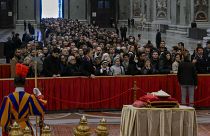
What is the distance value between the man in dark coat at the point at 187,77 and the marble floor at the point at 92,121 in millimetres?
728

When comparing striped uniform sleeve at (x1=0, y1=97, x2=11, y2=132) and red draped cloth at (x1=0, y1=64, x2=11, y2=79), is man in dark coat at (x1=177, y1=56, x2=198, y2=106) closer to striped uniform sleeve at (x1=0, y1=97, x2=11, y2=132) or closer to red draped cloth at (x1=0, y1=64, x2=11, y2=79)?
red draped cloth at (x1=0, y1=64, x2=11, y2=79)

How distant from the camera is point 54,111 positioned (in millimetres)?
16438

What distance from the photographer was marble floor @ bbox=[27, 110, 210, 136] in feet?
44.8

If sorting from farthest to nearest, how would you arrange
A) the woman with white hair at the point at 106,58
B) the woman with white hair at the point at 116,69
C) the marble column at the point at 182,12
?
the marble column at the point at 182,12
the woman with white hair at the point at 106,58
the woman with white hair at the point at 116,69

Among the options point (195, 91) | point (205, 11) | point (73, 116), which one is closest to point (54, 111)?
point (73, 116)

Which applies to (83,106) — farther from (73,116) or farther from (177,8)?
(177,8)

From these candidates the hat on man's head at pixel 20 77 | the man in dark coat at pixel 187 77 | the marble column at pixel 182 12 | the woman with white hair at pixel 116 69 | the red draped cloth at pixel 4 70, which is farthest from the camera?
the marble column at pixel 182 12

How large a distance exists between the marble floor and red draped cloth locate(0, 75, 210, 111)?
325mm

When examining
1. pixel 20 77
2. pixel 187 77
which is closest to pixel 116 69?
pixel 187 77

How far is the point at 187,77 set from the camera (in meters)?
15.8

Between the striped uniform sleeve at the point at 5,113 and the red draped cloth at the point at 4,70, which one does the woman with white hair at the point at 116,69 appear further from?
the striped uniform sleeve at the point at 5,113

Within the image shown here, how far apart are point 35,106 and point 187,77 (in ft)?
26.7

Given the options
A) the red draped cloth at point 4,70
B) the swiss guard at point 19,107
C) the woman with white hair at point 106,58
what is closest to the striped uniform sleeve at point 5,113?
the swiss guard at point 19,107

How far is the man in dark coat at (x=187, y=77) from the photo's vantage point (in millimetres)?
15781
